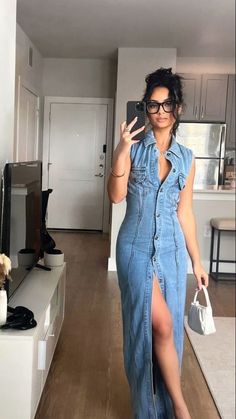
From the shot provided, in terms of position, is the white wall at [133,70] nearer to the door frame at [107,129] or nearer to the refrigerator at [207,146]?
the door frame at [107,129]

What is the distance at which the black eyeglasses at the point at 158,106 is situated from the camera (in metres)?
1.54

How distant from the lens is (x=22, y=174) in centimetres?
209

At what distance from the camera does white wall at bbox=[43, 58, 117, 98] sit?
6047 mm

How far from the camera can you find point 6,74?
212 cm

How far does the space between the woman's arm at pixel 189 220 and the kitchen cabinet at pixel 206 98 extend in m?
4.87

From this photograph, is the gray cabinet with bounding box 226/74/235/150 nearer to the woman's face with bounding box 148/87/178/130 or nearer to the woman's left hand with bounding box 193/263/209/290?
the woman's left hand with bounding box 193/263/209/290

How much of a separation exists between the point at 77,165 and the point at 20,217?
4394mm

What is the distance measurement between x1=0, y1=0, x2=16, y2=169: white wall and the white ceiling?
1480 millimetres

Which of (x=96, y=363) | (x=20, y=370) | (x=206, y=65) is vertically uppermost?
(x=206, y=65)

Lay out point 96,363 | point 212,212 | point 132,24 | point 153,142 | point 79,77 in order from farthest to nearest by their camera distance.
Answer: point 79,77, point 212,212, point 132,24, point 96,363, point 153,142

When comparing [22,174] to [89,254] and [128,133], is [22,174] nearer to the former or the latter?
[128,133]

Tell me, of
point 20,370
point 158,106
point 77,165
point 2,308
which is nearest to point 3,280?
point 2,308

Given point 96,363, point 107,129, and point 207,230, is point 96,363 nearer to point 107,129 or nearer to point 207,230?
point 207,230

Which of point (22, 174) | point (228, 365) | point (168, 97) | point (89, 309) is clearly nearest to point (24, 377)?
point (22, 174)
